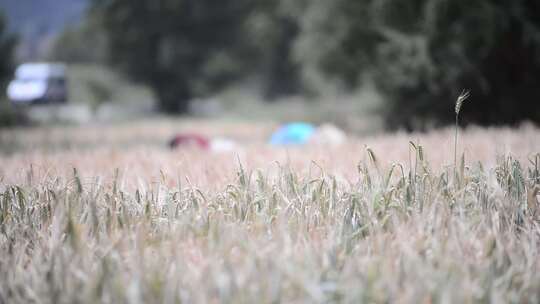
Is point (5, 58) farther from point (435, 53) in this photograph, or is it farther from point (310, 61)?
point (435, 53)

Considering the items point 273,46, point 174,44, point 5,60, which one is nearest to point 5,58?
point 5,60

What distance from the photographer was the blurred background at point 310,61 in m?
9.58

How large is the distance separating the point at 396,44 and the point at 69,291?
879 cm

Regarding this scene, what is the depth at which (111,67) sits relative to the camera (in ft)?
86.0

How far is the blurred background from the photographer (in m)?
9.58

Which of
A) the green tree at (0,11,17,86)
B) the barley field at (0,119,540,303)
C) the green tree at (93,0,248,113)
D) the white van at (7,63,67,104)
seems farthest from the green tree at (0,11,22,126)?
the barley field at (0,119,540,303)

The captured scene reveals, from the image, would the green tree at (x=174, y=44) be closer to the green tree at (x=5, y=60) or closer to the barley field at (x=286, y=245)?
the green tree at (x=5, y=60)

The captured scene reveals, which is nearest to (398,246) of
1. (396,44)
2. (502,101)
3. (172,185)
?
(172,185)

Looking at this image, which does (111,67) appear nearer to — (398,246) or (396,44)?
(396,44)

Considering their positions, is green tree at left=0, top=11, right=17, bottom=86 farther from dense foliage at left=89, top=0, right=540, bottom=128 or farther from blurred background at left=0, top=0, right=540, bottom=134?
dense foliage at left=89, top=0, right=540, bottom=128

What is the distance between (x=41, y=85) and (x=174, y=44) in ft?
20.7

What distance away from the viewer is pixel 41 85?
87.8ft

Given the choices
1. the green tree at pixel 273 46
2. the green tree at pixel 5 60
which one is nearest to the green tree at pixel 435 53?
the green tree at pixel 5 60

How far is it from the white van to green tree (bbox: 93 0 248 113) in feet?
10.5
